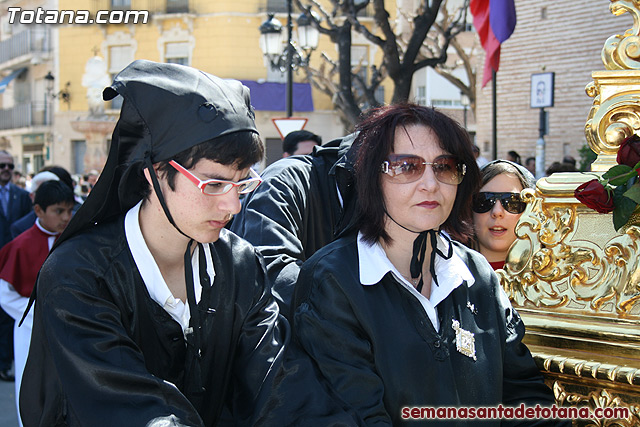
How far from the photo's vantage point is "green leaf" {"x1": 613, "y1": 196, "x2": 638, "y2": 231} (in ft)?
8.41

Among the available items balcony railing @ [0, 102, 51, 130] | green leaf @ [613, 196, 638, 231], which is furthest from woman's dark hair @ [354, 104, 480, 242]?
balcony railing @ [0, 102, 51, 130]

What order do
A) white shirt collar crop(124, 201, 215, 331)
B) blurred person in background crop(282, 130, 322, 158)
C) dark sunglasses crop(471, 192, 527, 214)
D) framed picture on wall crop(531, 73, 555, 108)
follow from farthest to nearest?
1. framed picture on wall crop(531, 73, 555, 108)
2. blurred person in background crop(282, 130, 322, 158)
3. dark sunglasses crop(471, 192, 527, 214)
4. white shirt collar crop(124, 201, 215, 331)

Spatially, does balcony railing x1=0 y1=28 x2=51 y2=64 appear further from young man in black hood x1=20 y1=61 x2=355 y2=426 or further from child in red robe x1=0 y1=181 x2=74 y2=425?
young man in black hood x1=20 y1=61 x2=355 y2=426

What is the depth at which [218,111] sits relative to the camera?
7.57ft

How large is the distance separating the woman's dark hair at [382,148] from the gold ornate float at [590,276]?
0.41 meters

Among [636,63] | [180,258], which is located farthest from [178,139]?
[636,63]

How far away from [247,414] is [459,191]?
98 cm

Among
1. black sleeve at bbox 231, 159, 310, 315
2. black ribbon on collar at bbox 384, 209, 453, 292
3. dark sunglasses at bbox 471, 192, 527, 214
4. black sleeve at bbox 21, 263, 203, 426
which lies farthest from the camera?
dark sunglasses at bbox 471, 192, 527, 214

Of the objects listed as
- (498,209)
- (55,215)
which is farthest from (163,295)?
(55,215)

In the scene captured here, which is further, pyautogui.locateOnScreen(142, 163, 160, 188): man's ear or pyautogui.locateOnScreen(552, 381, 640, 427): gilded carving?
pyautogui.locateOnScreen(552, 381, 640, 427): gilded carving

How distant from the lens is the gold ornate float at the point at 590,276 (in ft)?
8.26

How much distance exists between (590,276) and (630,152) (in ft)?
1.39

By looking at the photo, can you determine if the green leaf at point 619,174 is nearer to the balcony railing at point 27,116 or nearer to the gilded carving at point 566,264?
the gilded carving at point 566,264

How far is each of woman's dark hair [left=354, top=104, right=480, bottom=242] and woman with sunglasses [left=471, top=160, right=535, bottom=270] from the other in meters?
1.18
